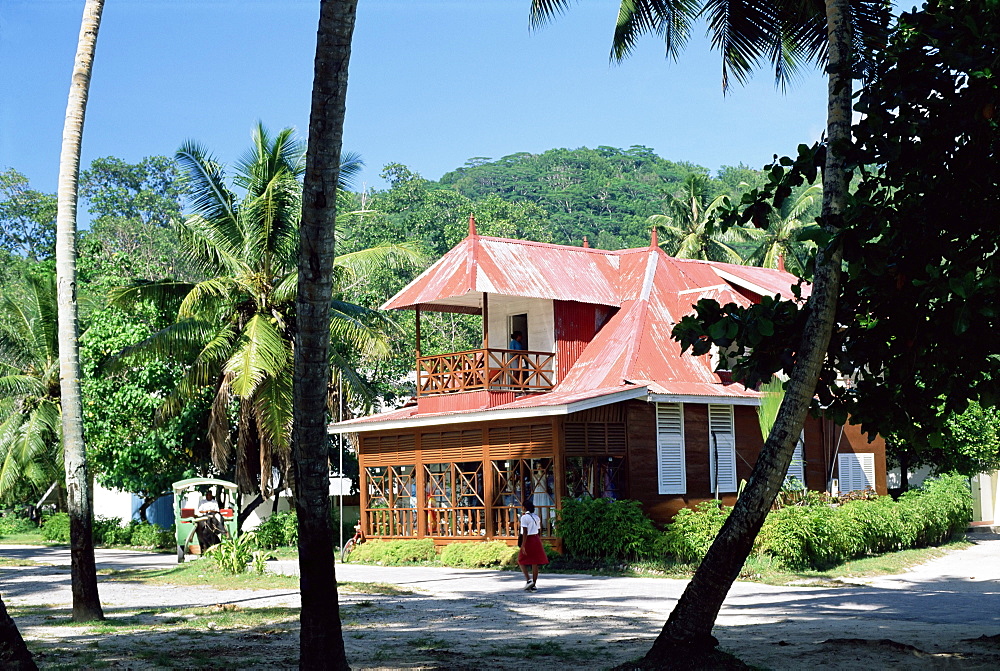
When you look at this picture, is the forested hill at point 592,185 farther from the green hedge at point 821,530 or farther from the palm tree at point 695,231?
the green hedge at point 821,530

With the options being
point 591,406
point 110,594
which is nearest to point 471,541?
point 591,406

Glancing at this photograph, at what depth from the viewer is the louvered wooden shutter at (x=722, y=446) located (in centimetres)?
2403

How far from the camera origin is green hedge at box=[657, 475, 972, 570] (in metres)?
19.8

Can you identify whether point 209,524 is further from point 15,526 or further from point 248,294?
point 15,526

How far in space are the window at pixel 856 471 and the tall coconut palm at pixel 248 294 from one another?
1194 centimetres

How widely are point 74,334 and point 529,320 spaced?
13.8 m

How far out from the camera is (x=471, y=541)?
2419cm

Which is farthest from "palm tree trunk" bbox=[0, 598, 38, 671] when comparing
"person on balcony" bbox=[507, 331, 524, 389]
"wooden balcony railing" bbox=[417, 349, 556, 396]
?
"person on balcony" bbox=[507, 331, 524, 389]

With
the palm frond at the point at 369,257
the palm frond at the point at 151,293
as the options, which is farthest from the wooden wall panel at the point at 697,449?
the palm frond at the point at 151,293

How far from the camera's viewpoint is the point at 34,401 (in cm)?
3519

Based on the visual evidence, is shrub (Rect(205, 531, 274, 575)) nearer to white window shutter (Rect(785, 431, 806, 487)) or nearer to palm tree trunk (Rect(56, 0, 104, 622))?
palm tree trunk (Rect(56, 0, 104, 622))

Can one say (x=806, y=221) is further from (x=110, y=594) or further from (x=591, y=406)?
(x=110, y=594)

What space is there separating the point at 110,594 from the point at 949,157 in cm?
1480

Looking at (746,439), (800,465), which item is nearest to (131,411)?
(746,439)
